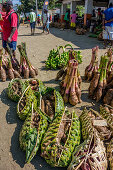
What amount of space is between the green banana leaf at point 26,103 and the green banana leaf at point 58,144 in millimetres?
691

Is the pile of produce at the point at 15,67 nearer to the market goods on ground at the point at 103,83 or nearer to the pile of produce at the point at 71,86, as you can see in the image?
the pile of produce at the point at 71,86

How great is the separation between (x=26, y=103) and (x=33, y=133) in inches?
31.7

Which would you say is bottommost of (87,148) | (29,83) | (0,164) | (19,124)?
(0,164)

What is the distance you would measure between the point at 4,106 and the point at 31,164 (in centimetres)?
168

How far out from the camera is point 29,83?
379 cm

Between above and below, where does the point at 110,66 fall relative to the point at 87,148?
above

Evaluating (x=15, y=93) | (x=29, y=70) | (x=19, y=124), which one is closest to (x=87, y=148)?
(x=19, y=124)

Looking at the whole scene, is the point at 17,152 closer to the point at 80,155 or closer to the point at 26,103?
the point at 26,103

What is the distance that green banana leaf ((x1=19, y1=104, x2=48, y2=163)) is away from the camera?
2170mm

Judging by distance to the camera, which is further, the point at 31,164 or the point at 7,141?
the point at 7,141

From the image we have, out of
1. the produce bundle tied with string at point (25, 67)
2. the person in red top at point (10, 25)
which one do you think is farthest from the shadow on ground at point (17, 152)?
the person in red top at point (10, 25)

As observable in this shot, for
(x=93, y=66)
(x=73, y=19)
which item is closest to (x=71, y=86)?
(x=93, y=66)

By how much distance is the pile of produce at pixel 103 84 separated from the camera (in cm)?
331

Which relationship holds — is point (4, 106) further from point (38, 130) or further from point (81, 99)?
point (81, 99)
